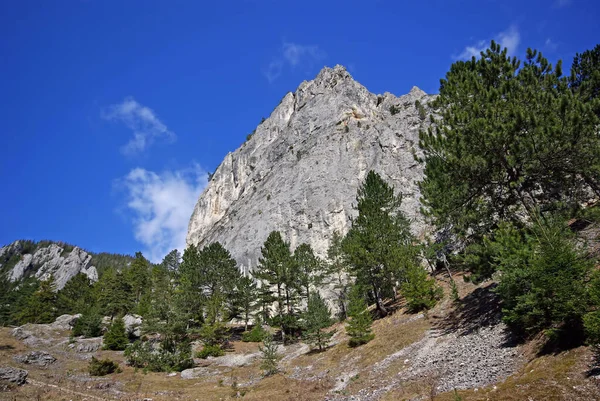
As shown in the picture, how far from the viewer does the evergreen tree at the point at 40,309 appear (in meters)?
57.5

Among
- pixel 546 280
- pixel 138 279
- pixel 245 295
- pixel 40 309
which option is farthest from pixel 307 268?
pixel 40 309

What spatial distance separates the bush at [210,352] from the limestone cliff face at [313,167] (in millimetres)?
36119

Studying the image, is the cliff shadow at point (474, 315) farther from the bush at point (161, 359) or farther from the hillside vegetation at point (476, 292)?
the bush at point (161, 359)

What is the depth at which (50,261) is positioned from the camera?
179 metres

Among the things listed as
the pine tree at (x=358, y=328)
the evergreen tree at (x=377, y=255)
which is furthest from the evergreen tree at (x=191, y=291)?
the evergreen tree at (x=377, y=255)

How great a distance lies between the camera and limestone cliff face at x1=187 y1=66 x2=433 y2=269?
7425cm

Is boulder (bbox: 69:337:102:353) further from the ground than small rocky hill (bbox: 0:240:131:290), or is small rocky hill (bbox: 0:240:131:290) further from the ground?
small rocky hill (bbox: 0:240:131:290)

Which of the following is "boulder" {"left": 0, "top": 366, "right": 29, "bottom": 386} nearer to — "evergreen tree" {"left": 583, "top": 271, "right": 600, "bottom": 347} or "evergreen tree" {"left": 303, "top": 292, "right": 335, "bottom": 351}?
"evergreen tree" {"left": 303, "top": 292, "right": 335, "bottom": 351}

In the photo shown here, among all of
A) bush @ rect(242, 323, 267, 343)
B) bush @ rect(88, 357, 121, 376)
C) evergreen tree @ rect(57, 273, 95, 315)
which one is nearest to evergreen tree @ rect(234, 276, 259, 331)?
bush @ rect(242, 323, 267, 343)

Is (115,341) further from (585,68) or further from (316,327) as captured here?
(585,68)

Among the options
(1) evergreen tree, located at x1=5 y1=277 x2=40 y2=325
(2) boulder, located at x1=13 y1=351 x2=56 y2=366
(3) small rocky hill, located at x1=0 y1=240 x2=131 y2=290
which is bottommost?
(2) boulder, located at x1=13 y1=351 x2=56 y2=366

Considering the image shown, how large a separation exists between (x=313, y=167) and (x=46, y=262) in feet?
572

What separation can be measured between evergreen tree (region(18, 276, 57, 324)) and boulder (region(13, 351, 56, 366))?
112ft

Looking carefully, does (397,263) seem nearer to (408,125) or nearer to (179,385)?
(179,385)
